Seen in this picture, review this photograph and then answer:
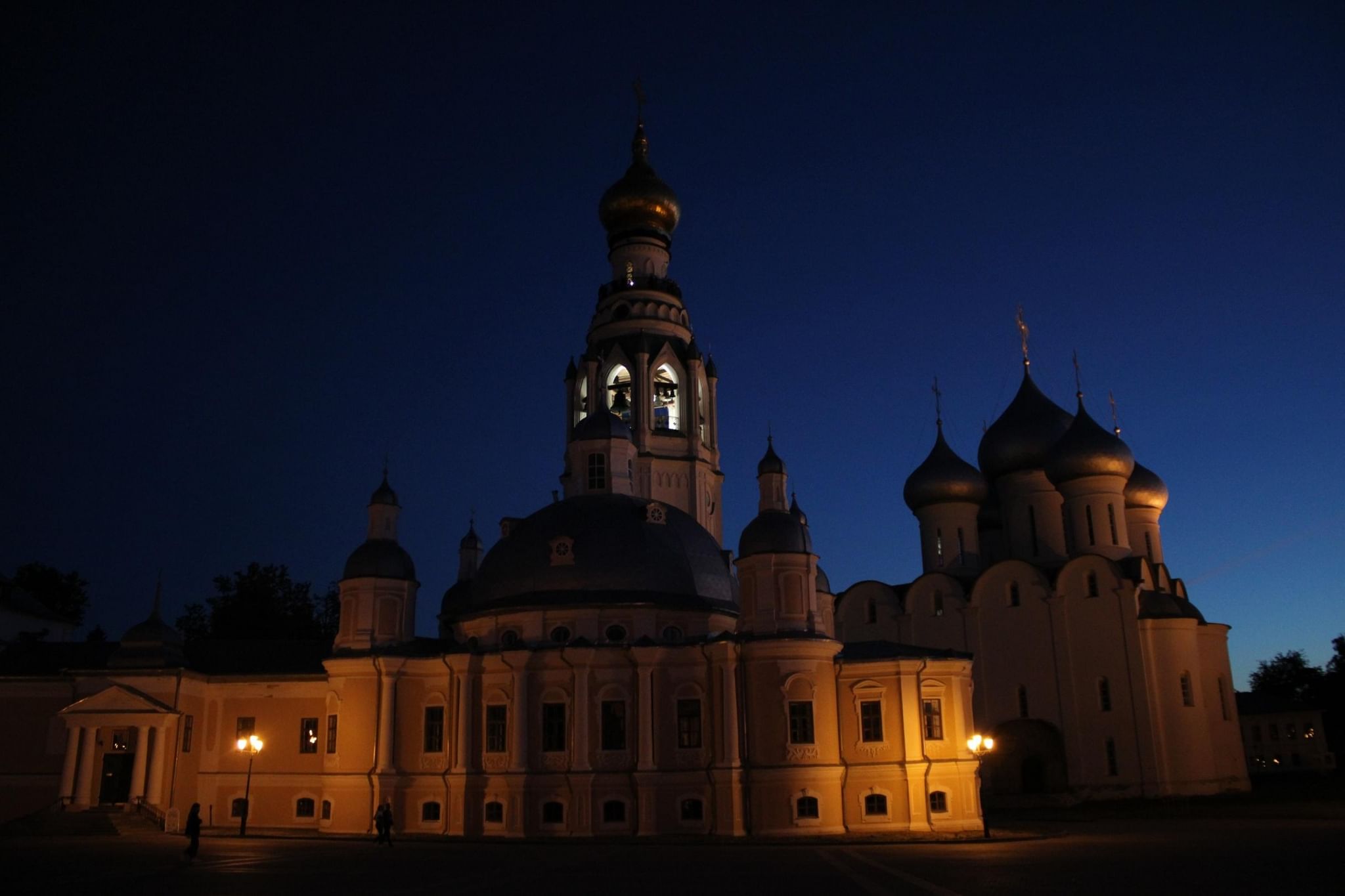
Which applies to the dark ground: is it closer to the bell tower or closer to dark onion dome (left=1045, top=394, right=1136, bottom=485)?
dark onion dome (left=1045, top=394, right=1136, bottom=485)

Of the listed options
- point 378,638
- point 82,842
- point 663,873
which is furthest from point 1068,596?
point 82,842

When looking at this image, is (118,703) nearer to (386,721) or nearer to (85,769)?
(85,769)

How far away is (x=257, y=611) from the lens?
64.6m

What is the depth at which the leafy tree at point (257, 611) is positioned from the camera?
64125mm

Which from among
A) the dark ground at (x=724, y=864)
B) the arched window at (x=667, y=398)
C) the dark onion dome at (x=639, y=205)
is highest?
the dark onion dome at (x=639, y=205)

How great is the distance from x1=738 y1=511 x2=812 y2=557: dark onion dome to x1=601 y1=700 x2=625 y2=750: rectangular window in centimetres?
607

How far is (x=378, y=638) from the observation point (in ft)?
131

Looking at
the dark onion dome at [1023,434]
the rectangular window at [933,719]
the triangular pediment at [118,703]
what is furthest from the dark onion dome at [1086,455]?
the triangular pediment at [118,703]

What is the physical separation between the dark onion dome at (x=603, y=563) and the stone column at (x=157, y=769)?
1111 centimetres

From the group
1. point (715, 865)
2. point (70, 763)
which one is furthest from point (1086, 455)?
point (70, 763)

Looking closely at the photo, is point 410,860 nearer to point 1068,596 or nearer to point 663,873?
point 663,873

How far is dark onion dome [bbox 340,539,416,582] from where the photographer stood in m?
40.7

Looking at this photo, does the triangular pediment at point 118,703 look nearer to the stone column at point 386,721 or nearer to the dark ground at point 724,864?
the dark ground at point 724,864

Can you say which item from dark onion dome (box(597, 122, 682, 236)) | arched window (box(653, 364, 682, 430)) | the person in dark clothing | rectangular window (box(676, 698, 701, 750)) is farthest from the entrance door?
dark onion dome (box(597, 122, 682, 236))
